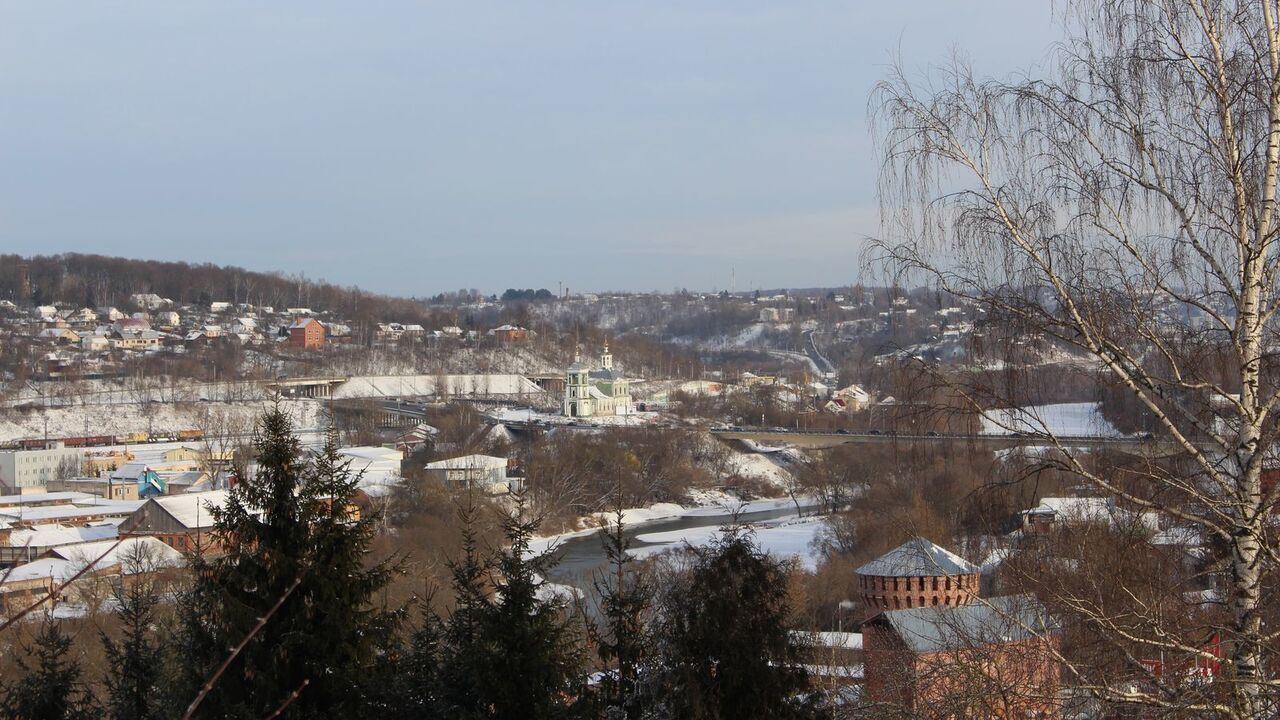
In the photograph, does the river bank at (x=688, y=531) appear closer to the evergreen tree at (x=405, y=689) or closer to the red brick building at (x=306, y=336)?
the evergreen tree at (x=405, y=689)

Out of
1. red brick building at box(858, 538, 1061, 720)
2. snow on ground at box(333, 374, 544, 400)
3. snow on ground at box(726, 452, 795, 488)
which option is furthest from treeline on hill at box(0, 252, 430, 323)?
red brick building at box(858, 538, 1061, 720)

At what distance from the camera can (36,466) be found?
4156cm

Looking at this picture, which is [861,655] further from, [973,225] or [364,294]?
[364,294]

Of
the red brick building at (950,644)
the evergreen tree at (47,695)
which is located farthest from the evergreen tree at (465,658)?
the evergreen tree at (47,695)

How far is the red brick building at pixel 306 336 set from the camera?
80.6 meters

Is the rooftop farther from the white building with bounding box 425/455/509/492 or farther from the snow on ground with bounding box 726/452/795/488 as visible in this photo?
the snow on ground with bounding box 726/452/795/488

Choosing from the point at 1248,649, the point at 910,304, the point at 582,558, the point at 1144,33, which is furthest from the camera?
the point at 582,558

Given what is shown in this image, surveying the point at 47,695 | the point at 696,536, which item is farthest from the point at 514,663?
the point at 696,536

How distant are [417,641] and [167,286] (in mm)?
98723

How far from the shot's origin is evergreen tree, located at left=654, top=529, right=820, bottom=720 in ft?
24.9

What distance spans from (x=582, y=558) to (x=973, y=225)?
23923mm

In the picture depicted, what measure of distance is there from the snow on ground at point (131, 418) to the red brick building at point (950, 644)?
41275 millimetres

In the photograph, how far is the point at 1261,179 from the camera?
14.6 ft

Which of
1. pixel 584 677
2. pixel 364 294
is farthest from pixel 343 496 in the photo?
pixel 364 294
